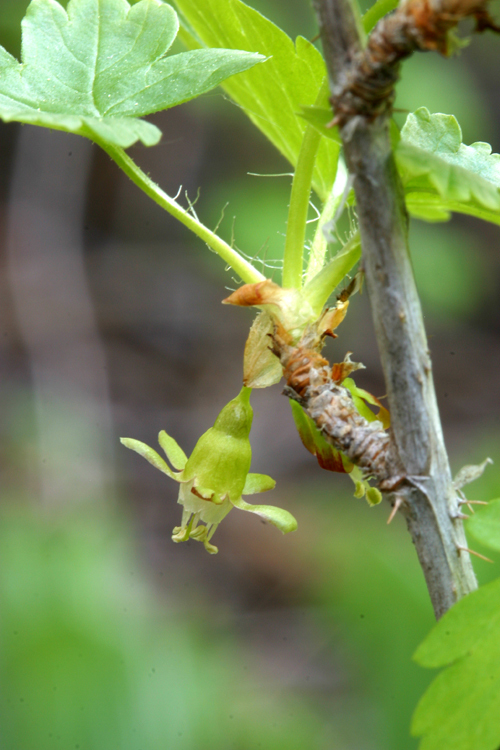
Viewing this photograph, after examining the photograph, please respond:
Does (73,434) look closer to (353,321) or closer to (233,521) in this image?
(233,521)

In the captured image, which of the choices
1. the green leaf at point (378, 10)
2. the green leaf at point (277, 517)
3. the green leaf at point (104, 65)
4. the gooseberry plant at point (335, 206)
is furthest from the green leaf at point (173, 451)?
the green leaf at point (378, 10)

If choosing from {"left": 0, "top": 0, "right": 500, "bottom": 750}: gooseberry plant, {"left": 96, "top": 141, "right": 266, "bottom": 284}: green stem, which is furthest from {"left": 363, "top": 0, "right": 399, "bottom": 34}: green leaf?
{"left": 96, "top": 141, "right": 266, "bottom": 284}: green stem

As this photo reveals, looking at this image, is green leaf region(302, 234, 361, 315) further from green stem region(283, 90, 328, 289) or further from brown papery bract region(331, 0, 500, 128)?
brown papery bract region(331, 0, 500, 128)

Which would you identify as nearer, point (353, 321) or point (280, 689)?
point (280, 689)

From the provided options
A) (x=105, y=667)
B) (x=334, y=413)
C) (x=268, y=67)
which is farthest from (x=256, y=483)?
(x=105, y=667)

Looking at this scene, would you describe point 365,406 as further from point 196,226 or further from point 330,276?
point 196,226

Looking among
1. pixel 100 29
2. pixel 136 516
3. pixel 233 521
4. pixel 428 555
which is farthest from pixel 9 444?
pixel 428 555
